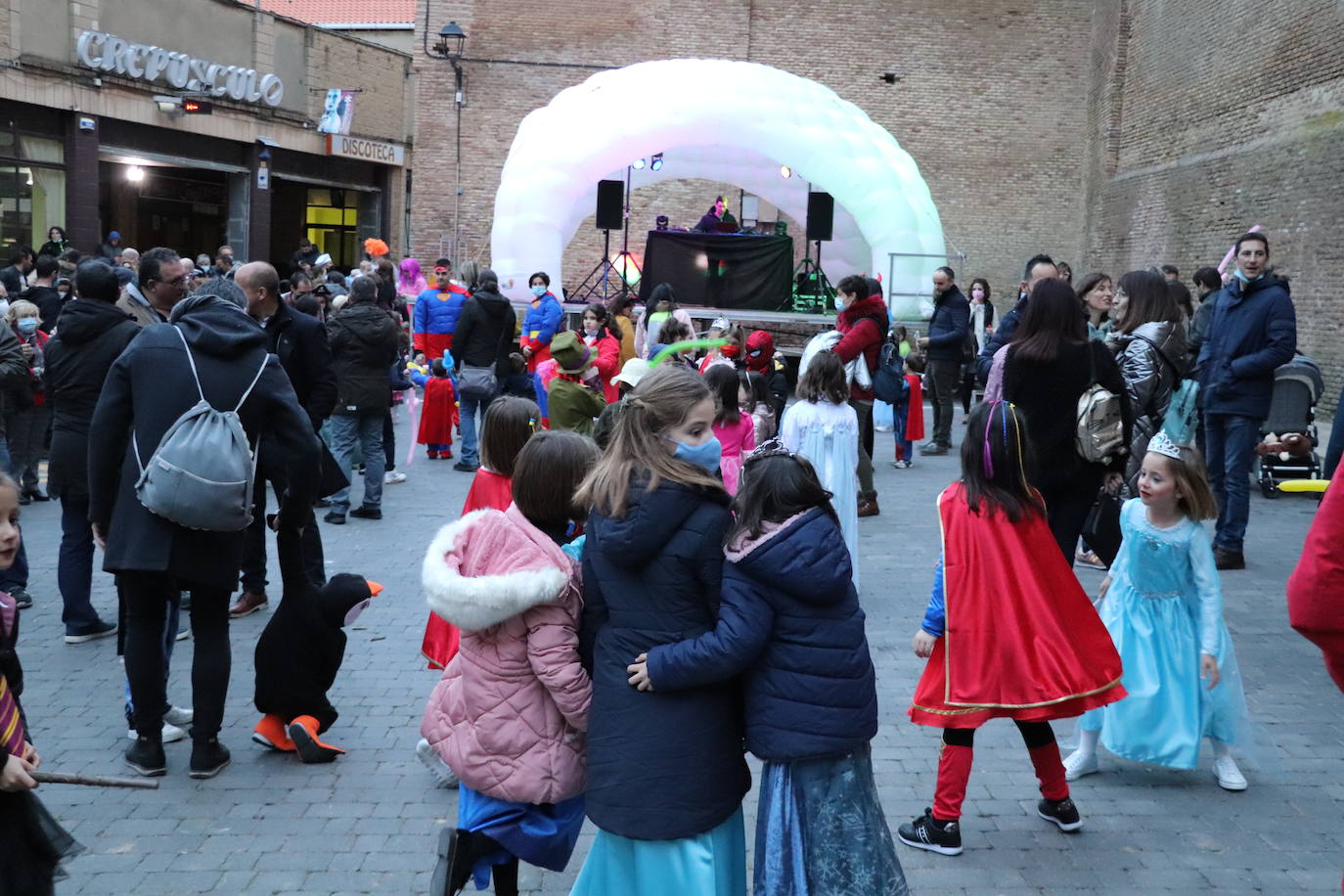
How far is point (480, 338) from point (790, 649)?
877 cm

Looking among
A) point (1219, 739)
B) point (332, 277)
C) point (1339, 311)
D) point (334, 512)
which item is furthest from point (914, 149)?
point (1219, 739)

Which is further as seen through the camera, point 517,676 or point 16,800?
point 517,676

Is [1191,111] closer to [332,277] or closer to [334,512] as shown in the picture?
[332,277]

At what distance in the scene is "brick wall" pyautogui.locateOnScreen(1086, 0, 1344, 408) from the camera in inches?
670

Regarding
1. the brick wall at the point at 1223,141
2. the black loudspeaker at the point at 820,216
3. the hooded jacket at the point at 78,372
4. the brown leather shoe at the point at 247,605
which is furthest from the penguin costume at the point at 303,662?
the black loudspeaker at the point at 820,216

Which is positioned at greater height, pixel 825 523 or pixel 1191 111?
pixel 1191 111

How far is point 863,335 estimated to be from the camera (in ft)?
30.8

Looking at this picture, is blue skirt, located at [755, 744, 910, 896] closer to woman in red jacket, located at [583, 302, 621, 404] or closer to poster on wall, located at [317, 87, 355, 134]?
woman in red jacket, located at [583, 302, 621, 404]

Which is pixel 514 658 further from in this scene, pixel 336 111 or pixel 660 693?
pixel 336 111

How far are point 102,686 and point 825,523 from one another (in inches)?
160

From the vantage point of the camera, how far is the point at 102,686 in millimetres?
5691

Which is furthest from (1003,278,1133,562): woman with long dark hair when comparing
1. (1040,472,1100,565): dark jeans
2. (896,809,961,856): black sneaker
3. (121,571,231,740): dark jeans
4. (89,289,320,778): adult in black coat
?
(121,571,231,740): dark jeans

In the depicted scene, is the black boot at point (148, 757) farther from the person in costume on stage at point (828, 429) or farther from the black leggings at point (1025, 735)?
the person in costume on stage at point (828, 429)

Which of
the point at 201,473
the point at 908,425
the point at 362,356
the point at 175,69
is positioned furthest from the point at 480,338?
the point at 175,69
